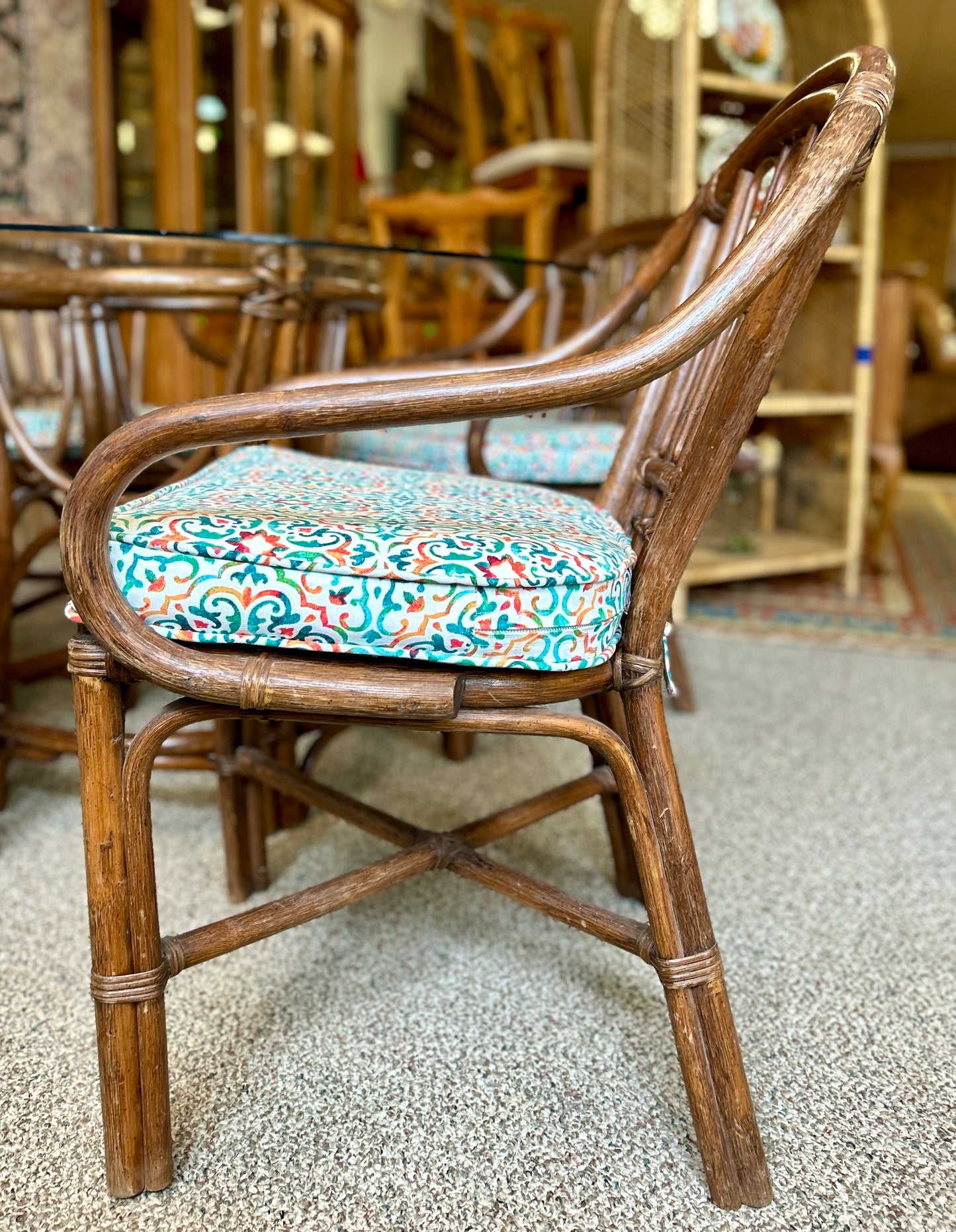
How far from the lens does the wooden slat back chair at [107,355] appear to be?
128 centimetres

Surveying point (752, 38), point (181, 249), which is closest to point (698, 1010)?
point (181, 249)

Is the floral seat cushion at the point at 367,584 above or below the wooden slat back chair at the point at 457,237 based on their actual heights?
below

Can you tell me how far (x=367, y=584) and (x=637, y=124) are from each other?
2.44 meters

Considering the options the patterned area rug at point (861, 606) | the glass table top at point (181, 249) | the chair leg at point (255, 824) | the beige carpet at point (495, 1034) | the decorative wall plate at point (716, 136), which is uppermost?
the decorative wall plate at point (716, 136)

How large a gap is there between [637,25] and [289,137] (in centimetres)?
194

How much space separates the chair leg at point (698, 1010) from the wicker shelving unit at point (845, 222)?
72.3 inches

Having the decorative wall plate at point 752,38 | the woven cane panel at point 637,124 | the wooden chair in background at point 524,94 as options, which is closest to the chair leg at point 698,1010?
the woven cane panel at point 637,124

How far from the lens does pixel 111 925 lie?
0.72 meters

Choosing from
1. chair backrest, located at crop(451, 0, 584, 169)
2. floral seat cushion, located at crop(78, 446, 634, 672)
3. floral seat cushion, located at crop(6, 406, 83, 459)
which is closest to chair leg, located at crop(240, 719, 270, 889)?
floral seat cushion, located at crop(78, 446, 634, 672)

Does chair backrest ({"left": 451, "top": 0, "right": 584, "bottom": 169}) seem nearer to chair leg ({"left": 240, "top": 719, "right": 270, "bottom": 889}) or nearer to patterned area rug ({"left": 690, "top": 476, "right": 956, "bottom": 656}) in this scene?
patterned area rug ({"left": 690, "top": 476, "right": 956, "bottom": 656})

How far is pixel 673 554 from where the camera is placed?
772 mm

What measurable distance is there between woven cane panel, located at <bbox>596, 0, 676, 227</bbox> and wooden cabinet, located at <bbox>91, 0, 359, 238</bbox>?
1.73m

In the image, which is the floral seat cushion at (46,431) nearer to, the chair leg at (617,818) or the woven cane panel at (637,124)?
the chair leg at (617,818)

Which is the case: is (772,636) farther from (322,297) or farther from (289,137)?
(289,137)
